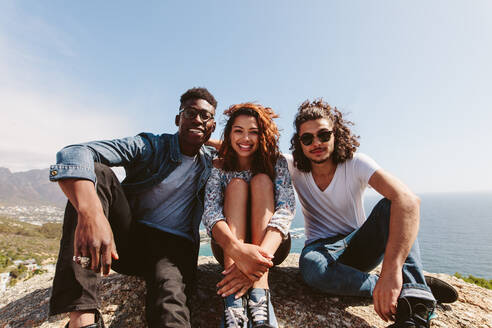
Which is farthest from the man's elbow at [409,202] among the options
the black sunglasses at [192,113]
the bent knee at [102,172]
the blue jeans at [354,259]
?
the bent knee at [102,172]

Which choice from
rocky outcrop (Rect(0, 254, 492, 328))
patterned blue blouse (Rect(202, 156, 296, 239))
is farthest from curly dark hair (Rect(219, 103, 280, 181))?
rocky outcrop (Rect(0, 254, 492, 328))

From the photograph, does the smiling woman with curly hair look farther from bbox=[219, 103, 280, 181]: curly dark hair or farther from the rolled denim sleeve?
A: the rolled denim sleeve

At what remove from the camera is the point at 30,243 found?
78062 mm

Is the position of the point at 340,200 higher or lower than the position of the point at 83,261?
higher

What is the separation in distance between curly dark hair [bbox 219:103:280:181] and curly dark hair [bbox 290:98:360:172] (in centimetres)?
46

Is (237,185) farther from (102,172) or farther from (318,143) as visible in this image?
(102,172)

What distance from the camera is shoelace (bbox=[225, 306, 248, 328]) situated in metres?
2.34

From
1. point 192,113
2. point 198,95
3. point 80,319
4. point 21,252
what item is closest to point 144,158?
point 192,113

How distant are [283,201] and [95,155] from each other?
2.61 m

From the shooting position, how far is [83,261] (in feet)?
7.02

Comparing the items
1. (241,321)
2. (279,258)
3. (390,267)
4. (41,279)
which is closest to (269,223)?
(279,258)

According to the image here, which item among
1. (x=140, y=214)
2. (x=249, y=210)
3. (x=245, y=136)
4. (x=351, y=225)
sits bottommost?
(x=351, y=225)

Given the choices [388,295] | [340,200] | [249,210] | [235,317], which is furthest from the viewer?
[340,200]

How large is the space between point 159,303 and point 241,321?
89cm
